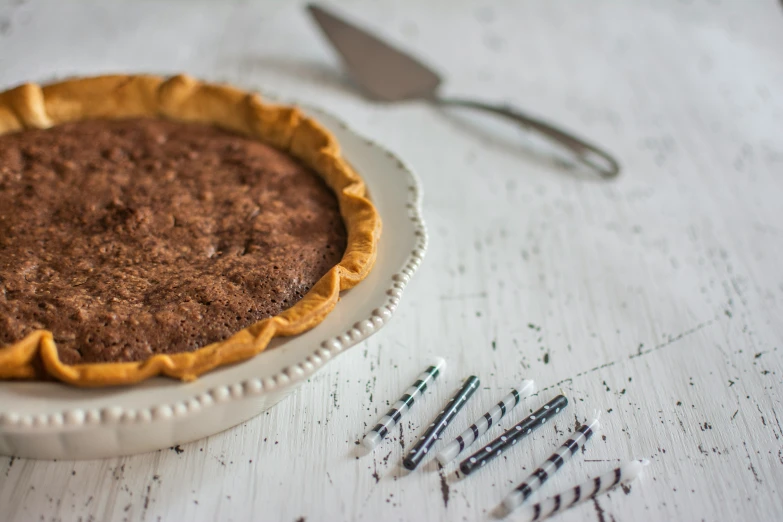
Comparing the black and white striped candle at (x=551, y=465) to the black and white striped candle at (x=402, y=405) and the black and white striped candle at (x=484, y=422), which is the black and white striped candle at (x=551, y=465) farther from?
the black and white striped candle at (x=402, y=405)

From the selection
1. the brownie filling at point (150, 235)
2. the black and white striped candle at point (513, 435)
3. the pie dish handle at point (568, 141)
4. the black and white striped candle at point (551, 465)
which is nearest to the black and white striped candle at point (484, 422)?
the black and white striped candle at point (513, 435)

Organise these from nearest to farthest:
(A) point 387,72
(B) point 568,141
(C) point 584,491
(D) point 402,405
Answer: (C) point 584,491 < (D) point 402,405 < (B) point 568,141 < (A) point 387,72

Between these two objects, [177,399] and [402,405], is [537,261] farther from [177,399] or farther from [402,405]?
[177,399]

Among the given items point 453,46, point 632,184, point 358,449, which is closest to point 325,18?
point 453,46

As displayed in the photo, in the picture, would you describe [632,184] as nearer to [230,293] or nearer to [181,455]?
[230,293]

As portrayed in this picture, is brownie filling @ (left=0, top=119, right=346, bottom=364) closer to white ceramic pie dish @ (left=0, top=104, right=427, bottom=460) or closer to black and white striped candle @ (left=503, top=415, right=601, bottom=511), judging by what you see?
white ceramic pie dish @ (left=0, top=104, right=427, bottom=460)

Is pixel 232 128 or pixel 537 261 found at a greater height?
pixel 232 128

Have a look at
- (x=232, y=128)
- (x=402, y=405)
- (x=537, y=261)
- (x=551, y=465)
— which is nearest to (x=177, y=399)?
(x=402, y=405)
